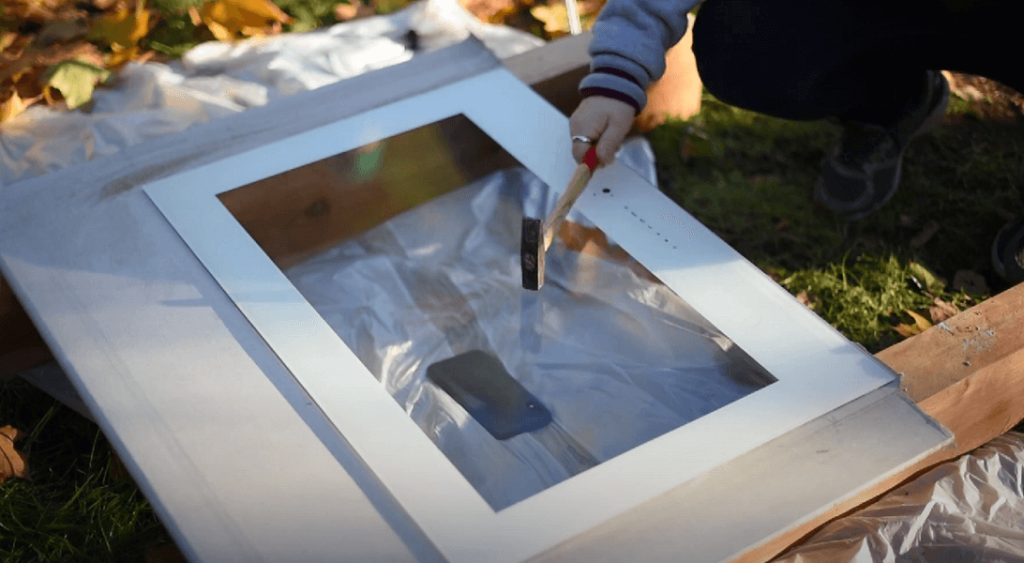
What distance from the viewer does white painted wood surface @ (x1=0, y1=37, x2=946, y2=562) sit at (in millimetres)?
813

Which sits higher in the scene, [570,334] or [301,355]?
[301,355]

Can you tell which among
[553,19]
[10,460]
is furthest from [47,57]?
[553,19]

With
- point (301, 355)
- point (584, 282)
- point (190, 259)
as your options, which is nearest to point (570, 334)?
point (584, 282)

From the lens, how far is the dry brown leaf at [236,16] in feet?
5.97

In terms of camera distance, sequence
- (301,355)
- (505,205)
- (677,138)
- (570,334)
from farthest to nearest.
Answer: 1. (677,138)
2. (505,205)
3. (570,334)
4. (301,355)

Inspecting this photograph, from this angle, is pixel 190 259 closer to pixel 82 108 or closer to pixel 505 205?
pixel 505 205

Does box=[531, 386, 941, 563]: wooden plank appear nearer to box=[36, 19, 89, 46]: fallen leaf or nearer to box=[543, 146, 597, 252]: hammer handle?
box=[543, 146, 597, 252]: hammer handle

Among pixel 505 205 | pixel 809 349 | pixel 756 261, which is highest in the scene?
pixel 809 349

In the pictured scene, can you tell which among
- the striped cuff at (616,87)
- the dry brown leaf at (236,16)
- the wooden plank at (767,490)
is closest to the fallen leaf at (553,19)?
the dry brown leaf at (236,16)

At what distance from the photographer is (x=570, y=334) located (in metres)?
1.21

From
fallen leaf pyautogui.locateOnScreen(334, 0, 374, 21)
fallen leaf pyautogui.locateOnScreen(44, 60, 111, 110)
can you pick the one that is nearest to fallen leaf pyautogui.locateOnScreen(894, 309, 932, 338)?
fallen leaf pyautogui.locateOnScreen(334, 0, 374, 21)

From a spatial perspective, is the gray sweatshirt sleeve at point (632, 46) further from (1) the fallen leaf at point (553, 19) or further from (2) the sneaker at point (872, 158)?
(1) the fallen leaf at point (553, 19)

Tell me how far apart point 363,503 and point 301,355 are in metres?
0.20

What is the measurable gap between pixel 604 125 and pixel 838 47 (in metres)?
0.41
